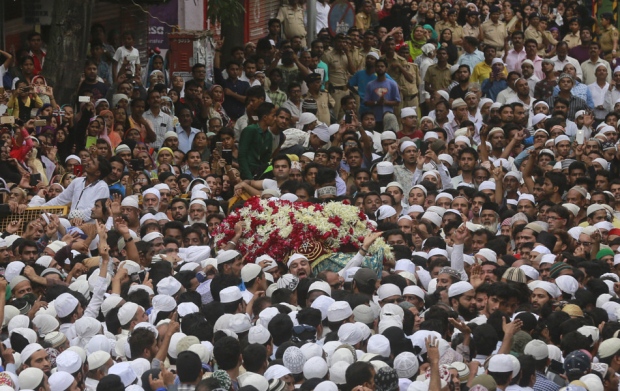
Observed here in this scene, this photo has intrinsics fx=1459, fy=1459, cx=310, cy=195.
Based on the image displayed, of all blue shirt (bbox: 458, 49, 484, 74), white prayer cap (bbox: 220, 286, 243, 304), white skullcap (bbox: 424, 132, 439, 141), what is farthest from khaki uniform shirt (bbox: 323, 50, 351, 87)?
white prayer cap (bbox: 220, 286, 243, 304)

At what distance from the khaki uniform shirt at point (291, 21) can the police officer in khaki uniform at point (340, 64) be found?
158 centimetres

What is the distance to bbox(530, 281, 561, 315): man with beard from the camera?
43.0 ft

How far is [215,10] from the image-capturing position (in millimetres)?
20891

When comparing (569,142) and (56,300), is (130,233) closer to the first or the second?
(56,300)

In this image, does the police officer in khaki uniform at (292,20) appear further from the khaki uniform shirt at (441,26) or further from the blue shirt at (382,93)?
the blue shirt at (382,93)

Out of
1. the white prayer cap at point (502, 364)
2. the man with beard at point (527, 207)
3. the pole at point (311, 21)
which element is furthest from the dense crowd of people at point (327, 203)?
the pole at point (311, 21)

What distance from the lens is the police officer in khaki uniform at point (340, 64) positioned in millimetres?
22609

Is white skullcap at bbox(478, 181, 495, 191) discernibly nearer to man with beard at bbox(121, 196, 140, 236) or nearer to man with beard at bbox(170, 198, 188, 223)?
man with beard at bbox(170, 198, 188, 223)

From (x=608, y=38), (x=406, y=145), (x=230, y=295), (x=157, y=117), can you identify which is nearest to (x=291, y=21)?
(x=157, y=117)

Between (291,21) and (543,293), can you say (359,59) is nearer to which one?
(291,21)

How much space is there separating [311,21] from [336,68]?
1.37 meters

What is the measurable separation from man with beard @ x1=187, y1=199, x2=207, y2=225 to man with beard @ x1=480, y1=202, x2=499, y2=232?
3.13 metres

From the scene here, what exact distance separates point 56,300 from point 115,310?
2.03 feet

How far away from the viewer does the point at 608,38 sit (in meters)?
25.9
